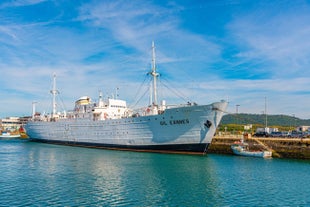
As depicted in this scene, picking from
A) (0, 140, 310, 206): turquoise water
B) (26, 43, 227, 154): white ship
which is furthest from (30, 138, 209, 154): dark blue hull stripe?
(0, 140, 310, 206): turquoise water

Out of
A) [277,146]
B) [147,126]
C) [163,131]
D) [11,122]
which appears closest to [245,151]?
[277,146]

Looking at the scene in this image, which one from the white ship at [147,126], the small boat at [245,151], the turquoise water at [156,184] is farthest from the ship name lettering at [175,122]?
the small boat at [245,151]

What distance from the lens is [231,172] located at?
26.5 metres

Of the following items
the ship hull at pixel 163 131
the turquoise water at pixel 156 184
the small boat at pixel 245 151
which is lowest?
the turquoise water at pixel 156 184

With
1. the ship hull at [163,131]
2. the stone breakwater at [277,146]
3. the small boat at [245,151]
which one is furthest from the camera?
the small boat at [245,151]

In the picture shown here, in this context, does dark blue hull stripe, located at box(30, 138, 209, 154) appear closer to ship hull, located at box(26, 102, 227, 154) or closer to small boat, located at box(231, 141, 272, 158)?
ship hull, located at box(26, 102, 227, 154)

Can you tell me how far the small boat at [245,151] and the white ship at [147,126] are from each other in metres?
5.80

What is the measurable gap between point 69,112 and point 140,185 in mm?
46262

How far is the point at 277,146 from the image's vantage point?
3903cm

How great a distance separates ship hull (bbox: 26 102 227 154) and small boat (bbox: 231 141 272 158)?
227 inches

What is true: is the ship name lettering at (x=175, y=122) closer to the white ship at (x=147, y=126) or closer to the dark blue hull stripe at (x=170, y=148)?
the white ship at (x=147, y=126)

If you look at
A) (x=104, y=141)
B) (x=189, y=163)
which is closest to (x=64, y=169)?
(x=189, y=163)

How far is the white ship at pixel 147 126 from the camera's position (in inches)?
1453

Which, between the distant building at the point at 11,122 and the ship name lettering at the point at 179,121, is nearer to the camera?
the ship name lettering at the point at 179,121
